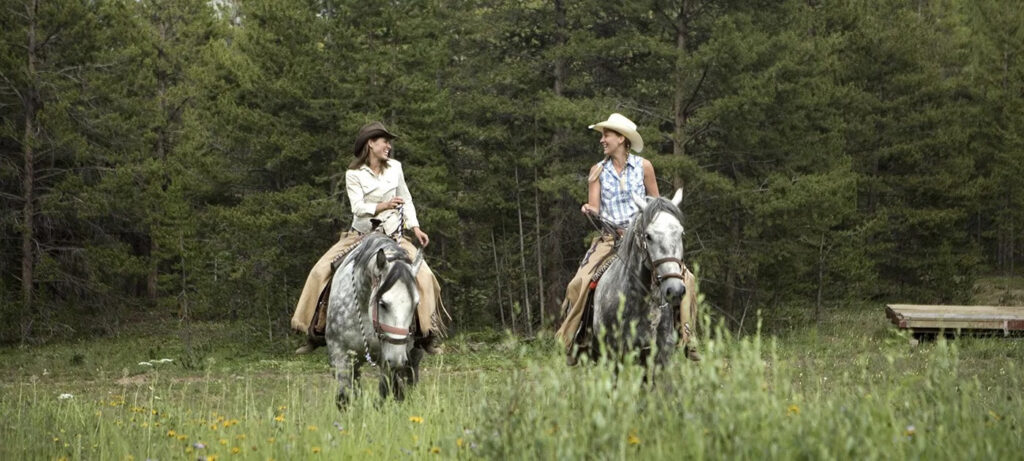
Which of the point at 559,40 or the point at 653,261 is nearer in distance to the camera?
the point at 653,261

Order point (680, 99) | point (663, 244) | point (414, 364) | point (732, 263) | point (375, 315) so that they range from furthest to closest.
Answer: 1. point (732, 263)
2. point (680, 99)
3. point (414, 364)
4. point (375, 315)
5. point (663, 244)

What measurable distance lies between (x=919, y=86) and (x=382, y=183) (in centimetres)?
2794

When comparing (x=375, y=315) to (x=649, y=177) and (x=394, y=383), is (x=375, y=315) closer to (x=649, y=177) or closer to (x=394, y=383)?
(x=394, y=383)

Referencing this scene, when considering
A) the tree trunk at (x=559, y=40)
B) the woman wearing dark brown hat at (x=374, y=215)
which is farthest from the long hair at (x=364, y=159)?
the tree trunk at (x=559, y=40)

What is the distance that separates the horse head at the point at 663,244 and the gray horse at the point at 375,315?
1.92 meters

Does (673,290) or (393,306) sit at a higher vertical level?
(673,290)

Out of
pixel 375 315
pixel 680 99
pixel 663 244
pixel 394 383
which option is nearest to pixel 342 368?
pixel 394 383

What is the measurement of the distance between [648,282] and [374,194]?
2.89 meters

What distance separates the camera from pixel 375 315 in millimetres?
8672

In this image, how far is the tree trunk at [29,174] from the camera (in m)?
26.8

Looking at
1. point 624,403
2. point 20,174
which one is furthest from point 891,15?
point 624,403

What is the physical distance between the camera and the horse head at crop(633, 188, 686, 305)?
743 cm

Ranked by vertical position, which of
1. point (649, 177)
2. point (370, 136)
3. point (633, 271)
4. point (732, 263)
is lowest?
point (633, 271)

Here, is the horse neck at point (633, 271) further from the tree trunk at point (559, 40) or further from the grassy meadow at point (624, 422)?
the tree trunk at point (559, 40)
